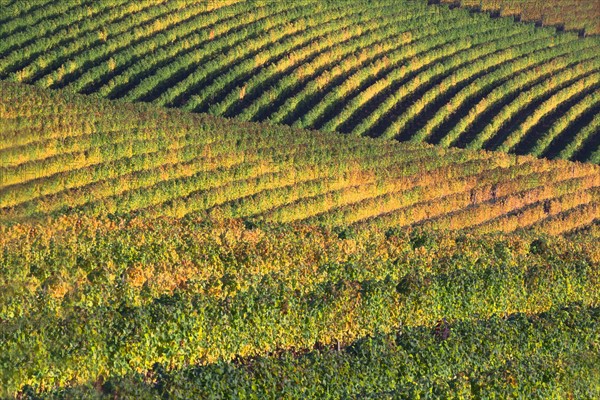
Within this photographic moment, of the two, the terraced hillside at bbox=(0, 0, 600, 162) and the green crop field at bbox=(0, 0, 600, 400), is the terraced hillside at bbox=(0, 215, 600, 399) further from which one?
the terraced hillside at bbox=(0, 0, 600, 162)

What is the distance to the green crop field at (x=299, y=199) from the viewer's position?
32656 millimetres

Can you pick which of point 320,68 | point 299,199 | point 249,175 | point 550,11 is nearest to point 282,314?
point 299,199

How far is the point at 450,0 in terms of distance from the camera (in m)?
82.1

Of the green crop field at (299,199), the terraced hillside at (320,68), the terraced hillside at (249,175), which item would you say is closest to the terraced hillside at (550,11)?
the green crop field at (299,199)

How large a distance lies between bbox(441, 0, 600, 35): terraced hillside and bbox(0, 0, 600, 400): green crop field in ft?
0.59

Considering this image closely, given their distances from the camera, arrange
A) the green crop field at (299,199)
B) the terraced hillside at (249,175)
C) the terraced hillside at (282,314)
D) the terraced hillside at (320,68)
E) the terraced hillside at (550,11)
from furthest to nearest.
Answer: the terraced hillside at (550,11), the terraced hillside at (320,68), the terraced hillside at (249,175), the green crop field at (299,199), the terraced hillside at (282,314)

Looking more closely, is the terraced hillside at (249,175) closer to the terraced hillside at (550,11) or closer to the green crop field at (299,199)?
the green crop field at (299,199)

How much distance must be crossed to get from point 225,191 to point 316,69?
62.7 feet

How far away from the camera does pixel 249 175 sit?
51.3m

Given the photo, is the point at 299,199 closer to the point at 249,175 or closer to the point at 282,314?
the point at 249,175

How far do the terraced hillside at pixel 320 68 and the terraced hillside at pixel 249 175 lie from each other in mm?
4620

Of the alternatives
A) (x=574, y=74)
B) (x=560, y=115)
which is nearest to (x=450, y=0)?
(x=574, y=74)

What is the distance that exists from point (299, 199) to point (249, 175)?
6.26 feet

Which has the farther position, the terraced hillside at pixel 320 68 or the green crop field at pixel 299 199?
the terraced hillside at pixel 320 68
